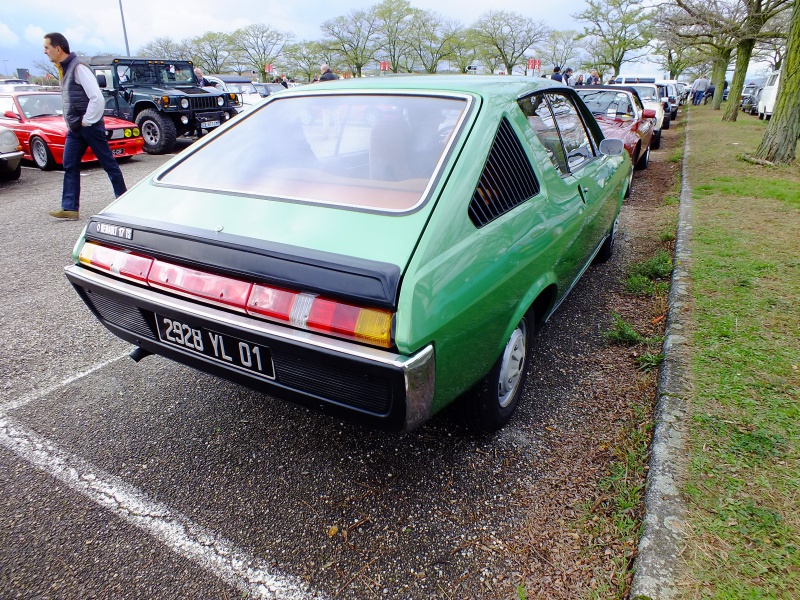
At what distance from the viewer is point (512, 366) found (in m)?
2.37

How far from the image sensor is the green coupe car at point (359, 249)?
1.63 m

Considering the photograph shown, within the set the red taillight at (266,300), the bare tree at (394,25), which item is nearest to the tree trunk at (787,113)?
the red taillight at (266,300)

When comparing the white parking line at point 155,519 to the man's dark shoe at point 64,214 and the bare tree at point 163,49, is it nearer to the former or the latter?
the man's dark shoe at point 64,214

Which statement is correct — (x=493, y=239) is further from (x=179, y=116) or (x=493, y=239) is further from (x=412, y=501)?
(x=179, y=116)

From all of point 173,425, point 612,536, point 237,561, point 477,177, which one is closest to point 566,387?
point 612,536

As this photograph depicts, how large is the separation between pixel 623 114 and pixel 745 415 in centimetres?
725

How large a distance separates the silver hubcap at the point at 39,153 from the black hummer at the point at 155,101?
215 centimetres

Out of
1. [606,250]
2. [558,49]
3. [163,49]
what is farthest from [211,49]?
[606,250]

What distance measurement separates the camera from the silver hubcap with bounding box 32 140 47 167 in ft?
30.6

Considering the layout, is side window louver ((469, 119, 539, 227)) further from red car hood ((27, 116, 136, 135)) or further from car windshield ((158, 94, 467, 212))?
red car hood ((27, 116, 136, 135))

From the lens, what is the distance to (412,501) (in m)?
2.06

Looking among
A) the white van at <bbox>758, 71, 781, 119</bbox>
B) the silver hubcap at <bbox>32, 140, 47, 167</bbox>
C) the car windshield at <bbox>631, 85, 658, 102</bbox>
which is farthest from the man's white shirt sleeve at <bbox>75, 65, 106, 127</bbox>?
the white van at <bbox>758, 71, 781, 119</bbox>

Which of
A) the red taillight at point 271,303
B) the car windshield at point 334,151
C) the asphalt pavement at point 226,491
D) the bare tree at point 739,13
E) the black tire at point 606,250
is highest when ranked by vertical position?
the bare tree at point 739,13

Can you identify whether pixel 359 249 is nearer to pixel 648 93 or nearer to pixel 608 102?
pixel 608 102
